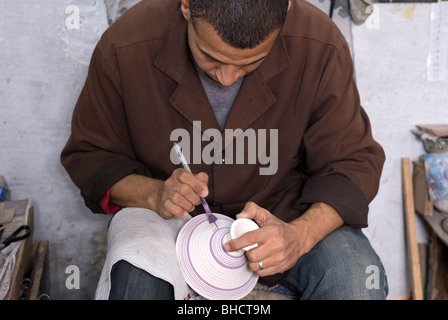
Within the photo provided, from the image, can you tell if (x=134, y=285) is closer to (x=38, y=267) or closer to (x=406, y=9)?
(x=38, y=267)

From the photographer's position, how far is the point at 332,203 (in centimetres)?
152

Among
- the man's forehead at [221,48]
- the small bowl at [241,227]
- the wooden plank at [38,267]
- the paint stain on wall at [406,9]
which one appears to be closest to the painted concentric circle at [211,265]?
the small bowl at [241,227]

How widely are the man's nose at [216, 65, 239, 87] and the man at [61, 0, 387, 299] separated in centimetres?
3

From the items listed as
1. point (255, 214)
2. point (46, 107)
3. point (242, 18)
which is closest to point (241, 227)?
point (255, 214)

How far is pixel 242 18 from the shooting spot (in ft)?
3.97

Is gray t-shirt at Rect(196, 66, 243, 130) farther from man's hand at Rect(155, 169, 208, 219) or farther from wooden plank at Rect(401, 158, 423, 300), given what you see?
wooden plank at Rect(401, 158, 423, 300)

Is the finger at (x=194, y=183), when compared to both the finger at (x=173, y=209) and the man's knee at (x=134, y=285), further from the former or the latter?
the man's knee at (x=134, y=285)

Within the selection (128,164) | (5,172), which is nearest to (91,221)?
(5,172)

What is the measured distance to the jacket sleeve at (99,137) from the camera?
5.15 feet

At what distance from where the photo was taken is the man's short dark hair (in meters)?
1.20

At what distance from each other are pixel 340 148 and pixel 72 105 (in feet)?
3.94

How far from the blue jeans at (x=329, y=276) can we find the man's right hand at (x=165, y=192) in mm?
208

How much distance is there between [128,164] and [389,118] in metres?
1.40

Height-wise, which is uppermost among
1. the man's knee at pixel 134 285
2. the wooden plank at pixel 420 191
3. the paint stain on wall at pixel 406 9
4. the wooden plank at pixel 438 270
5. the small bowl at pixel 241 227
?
the paint stain on wall at pixel 406 9
